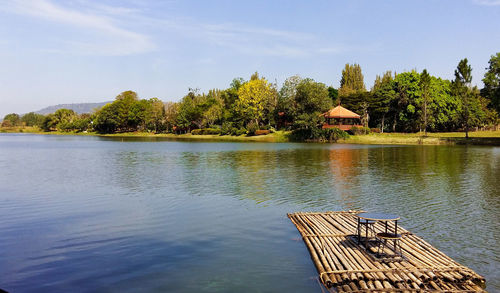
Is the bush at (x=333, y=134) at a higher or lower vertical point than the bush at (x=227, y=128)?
lower

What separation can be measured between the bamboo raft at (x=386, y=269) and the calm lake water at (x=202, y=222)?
2.22 ft

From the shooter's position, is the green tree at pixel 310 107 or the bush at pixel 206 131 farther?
the bush at pixel 206 131

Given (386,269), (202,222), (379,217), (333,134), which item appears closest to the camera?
(386,269)

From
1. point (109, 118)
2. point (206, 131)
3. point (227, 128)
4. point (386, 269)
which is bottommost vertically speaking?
point (386, 269)

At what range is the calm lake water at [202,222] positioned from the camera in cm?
1347

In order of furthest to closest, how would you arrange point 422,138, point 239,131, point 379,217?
point 239,131 → point 422,138 → point 379,217

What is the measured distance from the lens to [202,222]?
812 inches

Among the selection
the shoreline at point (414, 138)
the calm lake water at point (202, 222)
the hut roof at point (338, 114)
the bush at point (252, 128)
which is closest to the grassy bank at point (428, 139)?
the shoreline at point (414, 138)

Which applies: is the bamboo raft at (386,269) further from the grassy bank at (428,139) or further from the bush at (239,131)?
the bush at (239,131)

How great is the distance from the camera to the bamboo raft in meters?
11.9

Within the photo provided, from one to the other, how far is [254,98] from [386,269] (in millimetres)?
109435

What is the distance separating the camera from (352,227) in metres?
18.2

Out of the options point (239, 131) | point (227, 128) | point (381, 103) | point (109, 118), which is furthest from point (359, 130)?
point (109, 118)

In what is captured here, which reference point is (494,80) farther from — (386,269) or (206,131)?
(206,131)
